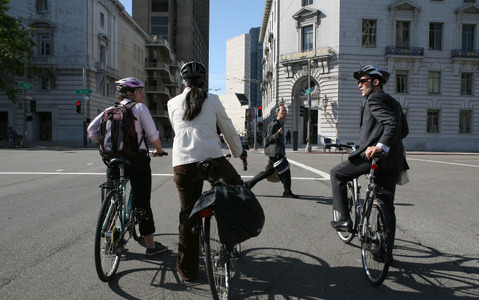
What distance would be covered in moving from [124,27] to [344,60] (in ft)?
95.2

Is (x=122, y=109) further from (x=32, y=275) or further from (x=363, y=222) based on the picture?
(x=363, y=222)

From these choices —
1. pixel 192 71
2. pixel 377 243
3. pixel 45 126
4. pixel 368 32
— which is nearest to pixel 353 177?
pixel 377 243

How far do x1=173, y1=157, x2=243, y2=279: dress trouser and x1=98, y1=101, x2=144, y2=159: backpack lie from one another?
0.68m

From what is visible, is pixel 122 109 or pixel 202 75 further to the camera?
pixel 122 109

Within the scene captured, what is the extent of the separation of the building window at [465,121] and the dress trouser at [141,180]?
38882mm

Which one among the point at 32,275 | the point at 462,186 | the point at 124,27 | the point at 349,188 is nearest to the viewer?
the point at 32,275

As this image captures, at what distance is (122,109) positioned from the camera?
11.5ft

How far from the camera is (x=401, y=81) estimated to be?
34312 millimetres

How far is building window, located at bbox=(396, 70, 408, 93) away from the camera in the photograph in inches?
1346

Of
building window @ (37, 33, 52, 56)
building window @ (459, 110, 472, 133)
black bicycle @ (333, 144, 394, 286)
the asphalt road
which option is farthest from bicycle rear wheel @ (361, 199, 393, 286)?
building window @ (37, 33, 52, 56)

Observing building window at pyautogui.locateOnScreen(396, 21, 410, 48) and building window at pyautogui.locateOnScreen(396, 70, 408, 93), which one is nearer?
building window at pyautogui.locateOnScreen(396, 70, 408, 93)

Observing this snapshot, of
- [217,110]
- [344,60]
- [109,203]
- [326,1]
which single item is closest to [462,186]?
[217,110]

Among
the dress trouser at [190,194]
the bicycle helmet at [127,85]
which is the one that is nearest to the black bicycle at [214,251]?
the dress trouser at [190,194]

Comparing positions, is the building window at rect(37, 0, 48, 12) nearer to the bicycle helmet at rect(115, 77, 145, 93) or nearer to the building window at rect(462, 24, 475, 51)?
the bicycle helmet at rect(115, 77, 145, 93)
